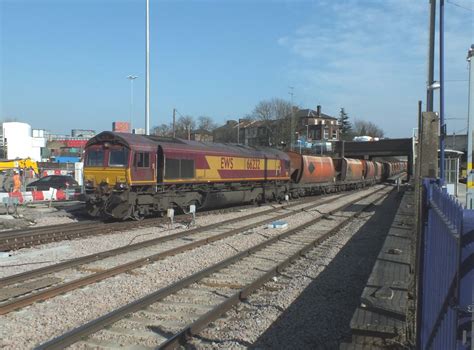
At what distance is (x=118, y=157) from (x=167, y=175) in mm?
2167

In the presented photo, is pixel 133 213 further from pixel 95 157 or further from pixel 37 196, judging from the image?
pixel 37 196

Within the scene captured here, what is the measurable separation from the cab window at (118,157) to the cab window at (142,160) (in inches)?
15.6

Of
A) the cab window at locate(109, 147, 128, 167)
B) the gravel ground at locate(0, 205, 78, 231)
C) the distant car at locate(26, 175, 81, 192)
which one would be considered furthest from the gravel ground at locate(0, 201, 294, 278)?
the distant car at locate(26, 175, 81, 192)

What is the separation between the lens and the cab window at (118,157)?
1692cm

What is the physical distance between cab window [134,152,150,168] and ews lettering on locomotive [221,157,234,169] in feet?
18.2

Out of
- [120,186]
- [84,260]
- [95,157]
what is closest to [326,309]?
[84,260]

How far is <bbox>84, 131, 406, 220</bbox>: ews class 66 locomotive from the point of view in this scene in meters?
16.8

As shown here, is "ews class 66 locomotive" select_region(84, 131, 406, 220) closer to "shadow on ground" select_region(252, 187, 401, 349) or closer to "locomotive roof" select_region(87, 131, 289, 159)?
"locomotive roof" select_region(87, 131, 289, 159)

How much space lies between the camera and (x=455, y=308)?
2.31 meters

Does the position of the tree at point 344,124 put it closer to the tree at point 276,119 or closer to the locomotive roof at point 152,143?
the tree at point 276,119

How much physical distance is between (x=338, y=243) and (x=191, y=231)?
458 centimetres

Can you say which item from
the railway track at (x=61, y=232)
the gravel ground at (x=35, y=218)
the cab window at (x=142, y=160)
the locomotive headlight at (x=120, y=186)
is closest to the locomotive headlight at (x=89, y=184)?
the railway track at (x=61, y=232)

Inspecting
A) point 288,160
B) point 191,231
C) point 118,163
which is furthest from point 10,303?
point 288,160

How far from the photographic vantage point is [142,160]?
17344 mm
